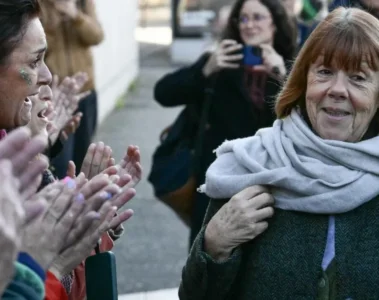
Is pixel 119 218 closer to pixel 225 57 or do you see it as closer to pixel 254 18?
pixel 225 57

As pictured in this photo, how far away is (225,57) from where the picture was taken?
13.3ft

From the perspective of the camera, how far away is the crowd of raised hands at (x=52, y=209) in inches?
54.4

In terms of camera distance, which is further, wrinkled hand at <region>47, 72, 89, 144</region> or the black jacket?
the black jacket

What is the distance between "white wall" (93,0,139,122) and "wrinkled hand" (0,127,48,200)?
30.2ft

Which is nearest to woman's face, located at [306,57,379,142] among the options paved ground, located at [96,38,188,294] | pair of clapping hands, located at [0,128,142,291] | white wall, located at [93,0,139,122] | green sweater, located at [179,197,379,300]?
green sweater, located at [179,197,379,300]

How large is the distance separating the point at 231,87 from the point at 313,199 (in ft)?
6.07

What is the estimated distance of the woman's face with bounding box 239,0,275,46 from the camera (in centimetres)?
427

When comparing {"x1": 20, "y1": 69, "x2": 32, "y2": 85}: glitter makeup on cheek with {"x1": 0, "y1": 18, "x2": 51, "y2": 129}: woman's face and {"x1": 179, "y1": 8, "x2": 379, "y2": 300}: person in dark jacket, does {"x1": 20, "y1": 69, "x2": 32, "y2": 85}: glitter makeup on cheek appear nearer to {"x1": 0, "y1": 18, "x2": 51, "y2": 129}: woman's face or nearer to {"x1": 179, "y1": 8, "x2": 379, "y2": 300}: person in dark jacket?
{"x1": 0, "y1": 18, "x2": 51, "y2": 129}: woman's face

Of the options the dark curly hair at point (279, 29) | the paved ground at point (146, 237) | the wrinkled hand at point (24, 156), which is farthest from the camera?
the paved ground at point (146, 237)

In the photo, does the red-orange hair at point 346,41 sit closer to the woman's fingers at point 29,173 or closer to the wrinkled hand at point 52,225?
the wrinkled hand at point 52,225

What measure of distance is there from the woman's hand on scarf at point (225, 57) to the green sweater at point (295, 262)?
1760 millimetres

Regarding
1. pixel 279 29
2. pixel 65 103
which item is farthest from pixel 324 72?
pixel 279 29

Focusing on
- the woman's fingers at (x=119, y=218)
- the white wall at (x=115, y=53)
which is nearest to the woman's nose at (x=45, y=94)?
the woman's fingers at (x=119, y=218)

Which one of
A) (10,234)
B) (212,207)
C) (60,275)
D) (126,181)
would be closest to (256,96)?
(212,207)
